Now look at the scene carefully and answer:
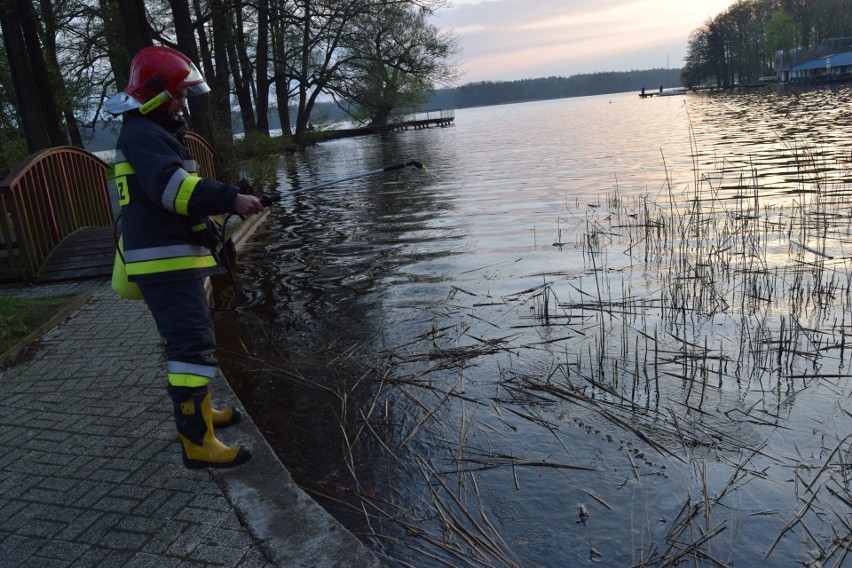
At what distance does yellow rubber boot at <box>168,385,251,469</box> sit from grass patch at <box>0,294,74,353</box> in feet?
9.61

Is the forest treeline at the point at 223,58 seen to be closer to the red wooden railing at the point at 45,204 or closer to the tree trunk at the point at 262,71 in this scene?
the tree trunk at the point at 262,71

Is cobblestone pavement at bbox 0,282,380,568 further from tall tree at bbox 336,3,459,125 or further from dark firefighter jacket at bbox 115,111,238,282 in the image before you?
tall tree at bbox 336,3,459,125

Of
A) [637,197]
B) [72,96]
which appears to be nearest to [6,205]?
[637,197]

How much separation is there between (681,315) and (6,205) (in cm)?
809

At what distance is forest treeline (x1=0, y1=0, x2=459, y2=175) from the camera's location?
16.2 metres

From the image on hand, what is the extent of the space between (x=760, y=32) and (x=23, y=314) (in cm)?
12701

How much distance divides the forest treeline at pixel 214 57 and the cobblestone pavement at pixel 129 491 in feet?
32.6

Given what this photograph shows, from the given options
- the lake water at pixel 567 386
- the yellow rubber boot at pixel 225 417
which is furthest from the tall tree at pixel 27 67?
the yellow rubber boot at pixel 225 417

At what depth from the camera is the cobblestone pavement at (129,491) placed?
3092 mm

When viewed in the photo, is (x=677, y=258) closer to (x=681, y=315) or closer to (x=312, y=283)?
(x=681, y=315)

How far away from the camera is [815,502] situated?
3709 millimetres

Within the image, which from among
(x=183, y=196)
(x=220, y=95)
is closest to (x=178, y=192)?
(x=183, y=196)

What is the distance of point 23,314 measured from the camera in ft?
22.1

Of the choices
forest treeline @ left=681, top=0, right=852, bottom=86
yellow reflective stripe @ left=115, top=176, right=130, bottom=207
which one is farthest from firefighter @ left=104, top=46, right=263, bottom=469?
forest treeline @ left=681, top=0, right=852, bottom=86
